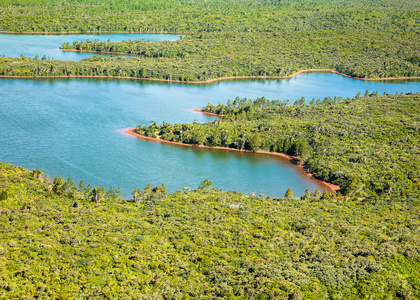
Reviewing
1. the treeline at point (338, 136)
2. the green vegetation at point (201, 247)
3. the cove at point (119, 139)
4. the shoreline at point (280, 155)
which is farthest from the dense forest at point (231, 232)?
the cove at point (119, 139)

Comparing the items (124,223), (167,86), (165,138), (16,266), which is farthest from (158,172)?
(167,86)

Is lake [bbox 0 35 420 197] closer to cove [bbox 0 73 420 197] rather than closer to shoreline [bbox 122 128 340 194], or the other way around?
cove [bbox 0 73 420 197]

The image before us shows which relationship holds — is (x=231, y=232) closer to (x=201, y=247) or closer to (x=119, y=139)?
(x=201, y=247)

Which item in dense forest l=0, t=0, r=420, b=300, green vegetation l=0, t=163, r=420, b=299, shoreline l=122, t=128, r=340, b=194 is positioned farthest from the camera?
shoreline l=122, t=128, r=340, b=194

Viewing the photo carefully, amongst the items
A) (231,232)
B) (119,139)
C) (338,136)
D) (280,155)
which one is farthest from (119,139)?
(231,232)

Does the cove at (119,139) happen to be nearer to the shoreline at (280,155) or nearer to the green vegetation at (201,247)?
the shoreline at (280,155)

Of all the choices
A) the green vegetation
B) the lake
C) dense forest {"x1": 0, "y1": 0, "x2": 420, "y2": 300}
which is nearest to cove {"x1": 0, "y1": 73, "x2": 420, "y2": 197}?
the lake
